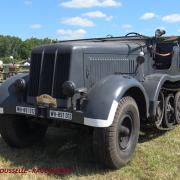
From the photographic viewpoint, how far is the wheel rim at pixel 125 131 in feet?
19.4

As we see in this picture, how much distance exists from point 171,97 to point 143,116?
55.2 inches

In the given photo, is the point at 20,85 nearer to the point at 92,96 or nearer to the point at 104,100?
the point at 92,96

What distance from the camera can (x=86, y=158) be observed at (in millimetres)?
6340

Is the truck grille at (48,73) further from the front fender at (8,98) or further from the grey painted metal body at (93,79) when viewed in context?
the front fender at (8,98)

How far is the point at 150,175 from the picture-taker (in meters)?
5.52

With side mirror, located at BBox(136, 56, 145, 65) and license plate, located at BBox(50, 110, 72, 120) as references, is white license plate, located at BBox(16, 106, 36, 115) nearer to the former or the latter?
license plate, located at BBox(50, 110, 72, 120)

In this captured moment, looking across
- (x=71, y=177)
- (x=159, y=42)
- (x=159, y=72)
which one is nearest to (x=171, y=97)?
(x=159, y=72)

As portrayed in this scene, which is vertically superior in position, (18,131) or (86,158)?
(18,131)

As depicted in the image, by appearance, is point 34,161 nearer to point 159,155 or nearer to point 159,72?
point 159,155

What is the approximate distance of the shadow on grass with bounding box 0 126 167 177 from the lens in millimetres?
5992

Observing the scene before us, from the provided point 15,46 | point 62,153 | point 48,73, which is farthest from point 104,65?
point 15,46

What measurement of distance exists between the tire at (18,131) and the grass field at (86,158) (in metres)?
0.13

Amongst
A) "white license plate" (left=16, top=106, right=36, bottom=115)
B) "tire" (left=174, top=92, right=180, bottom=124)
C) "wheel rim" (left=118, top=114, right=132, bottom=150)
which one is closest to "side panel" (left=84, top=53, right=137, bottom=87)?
"wheel rim" (left=118, top=114, right=132, bottom=150)

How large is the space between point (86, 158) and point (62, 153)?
0.50 meters
